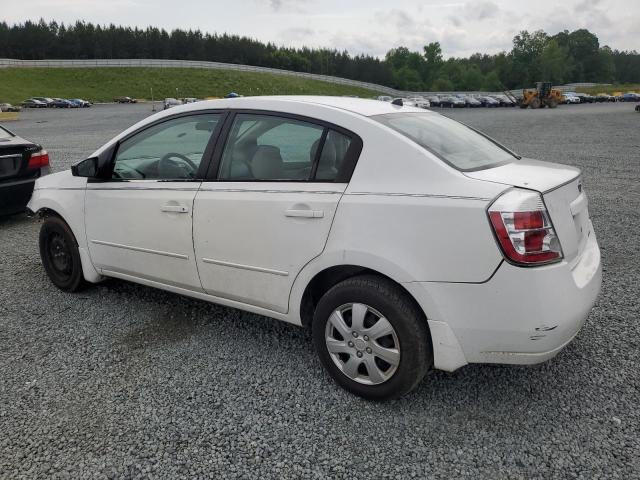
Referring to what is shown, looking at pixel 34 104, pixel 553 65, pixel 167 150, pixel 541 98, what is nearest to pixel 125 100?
pixel 34 104

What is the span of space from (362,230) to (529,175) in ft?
3.07

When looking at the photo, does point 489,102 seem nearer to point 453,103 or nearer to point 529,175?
point 453,103

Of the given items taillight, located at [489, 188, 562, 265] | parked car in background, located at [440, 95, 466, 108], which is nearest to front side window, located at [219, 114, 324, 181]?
taillight, located at [489, 188, 562, 265]

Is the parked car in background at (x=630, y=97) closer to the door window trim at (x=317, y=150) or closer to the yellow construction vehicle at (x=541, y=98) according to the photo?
the yellow construction vehicle at (x=541, y=98)

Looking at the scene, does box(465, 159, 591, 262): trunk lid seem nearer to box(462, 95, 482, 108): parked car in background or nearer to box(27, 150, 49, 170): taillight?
box(27, 150, 49, 170): taillight

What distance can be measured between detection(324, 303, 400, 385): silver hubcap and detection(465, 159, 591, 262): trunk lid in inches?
35.4

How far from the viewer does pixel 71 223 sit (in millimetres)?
4207

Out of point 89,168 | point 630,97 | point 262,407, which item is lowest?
point 262,407

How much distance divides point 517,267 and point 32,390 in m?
2.77

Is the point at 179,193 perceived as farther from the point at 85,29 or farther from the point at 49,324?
the point at 85,29

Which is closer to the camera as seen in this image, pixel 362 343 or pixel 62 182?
pixel 362 343

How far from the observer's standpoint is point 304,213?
2.83 meters

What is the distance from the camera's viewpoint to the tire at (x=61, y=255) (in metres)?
4.32

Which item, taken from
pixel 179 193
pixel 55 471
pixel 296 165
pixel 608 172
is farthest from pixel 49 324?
pixel 608 172
